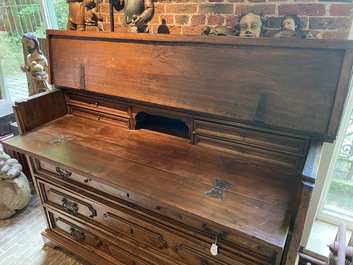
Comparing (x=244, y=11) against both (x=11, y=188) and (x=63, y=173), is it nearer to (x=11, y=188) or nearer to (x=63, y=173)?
(x=63, y=173)

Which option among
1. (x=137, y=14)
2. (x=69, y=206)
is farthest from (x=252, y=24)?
(x=69, y=206)

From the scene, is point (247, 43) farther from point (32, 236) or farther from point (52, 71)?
point (32, 236)

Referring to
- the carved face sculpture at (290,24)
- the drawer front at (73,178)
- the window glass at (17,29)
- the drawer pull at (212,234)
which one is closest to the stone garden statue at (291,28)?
the carved face sculpture at (290,24)

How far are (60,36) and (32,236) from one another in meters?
1.51

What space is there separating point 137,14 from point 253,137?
1.00 metres

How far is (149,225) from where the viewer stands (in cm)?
122

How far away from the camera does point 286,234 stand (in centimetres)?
84

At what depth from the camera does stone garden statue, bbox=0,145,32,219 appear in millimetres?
1988

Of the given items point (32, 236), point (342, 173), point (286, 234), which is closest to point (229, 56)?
point (286, 234)

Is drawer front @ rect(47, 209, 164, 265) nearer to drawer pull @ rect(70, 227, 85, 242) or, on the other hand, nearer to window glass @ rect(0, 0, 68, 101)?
drawer pull @ rect(70, 227, 85, 242)

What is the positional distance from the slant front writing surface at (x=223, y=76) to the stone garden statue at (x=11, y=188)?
960 mm

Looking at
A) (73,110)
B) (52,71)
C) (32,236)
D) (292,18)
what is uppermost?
(292,18)

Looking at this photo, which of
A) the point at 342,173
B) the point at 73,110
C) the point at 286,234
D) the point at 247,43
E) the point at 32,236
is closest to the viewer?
the point at 286,234

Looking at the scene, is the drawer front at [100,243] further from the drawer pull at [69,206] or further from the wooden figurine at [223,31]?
the wooden figurine at [223,31]
